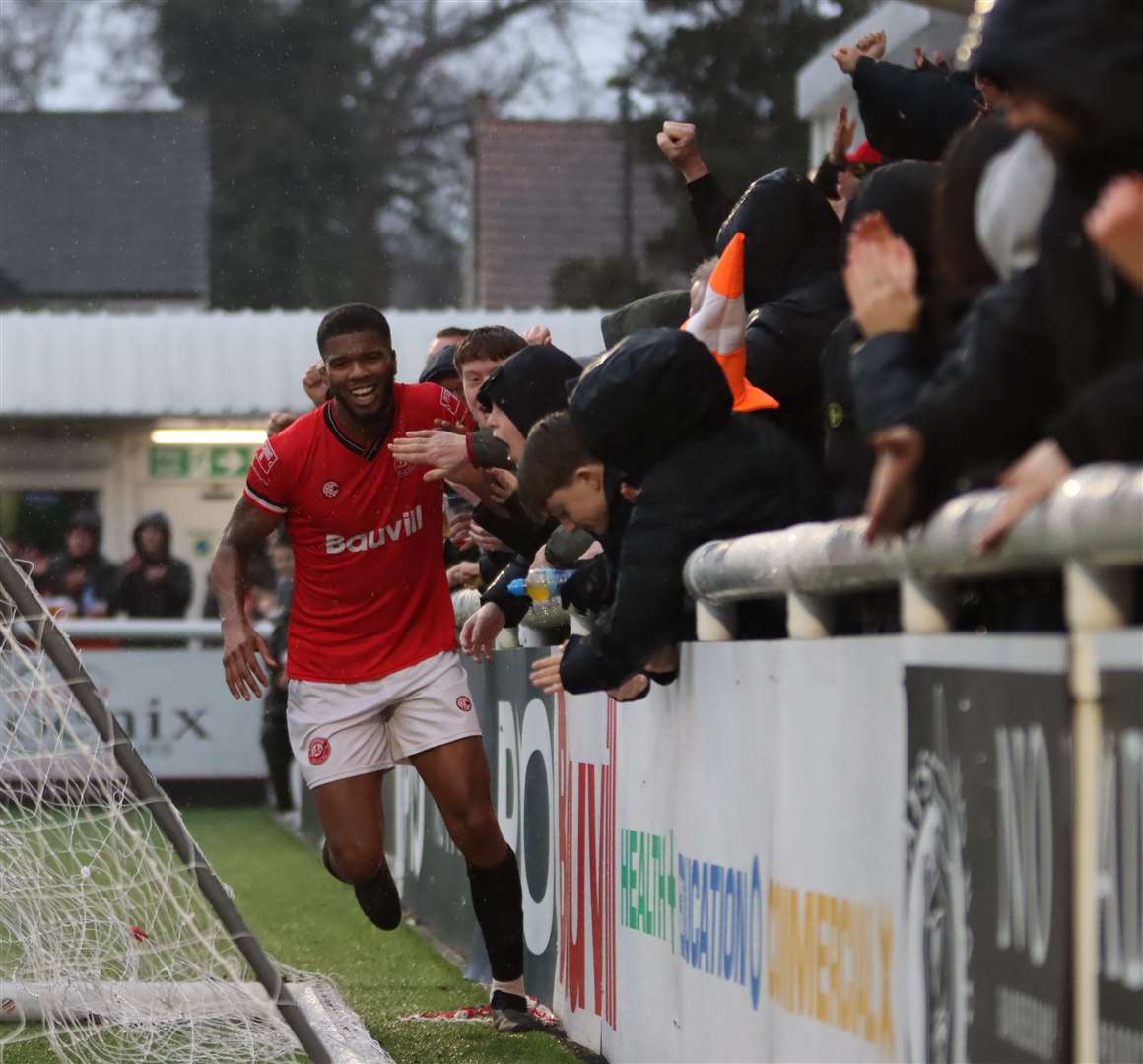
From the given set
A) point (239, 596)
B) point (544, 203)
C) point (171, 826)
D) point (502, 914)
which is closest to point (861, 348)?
point (171, 826)

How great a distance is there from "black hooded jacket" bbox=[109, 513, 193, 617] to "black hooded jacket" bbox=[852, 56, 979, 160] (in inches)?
494

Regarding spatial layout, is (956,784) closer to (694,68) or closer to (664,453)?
(664,453)

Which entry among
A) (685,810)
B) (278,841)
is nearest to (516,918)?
(685,810)

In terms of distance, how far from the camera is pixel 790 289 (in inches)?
192

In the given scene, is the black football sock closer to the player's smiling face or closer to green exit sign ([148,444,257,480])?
the player's smiling face

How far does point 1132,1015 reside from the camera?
2.17 m

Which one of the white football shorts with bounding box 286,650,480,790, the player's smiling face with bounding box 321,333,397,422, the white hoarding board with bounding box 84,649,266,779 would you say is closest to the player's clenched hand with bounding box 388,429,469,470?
the player's smiling face with bounding box 321,333,397,422

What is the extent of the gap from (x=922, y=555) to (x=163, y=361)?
1738 centimetres

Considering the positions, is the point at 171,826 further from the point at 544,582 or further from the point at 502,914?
the point at 502,914

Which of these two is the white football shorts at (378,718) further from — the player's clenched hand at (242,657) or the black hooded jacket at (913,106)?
the black hooded jacket at (913,106)

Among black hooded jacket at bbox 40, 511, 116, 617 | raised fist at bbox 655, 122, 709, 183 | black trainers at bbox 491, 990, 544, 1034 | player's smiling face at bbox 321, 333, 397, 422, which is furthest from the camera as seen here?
black hooded jacket at bbox 40, 511, 116, 617

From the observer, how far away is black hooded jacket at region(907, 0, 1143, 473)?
2334 millimetres

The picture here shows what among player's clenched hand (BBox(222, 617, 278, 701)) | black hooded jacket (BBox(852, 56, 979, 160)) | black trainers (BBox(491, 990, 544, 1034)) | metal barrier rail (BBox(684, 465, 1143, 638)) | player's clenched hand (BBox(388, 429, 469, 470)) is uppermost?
black hooded jacket (BBox(852, 56, 979, 160))

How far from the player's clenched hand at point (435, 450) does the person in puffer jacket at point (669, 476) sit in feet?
4.57
